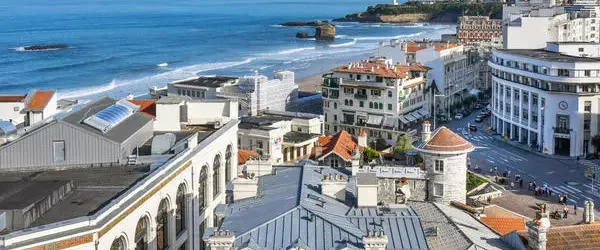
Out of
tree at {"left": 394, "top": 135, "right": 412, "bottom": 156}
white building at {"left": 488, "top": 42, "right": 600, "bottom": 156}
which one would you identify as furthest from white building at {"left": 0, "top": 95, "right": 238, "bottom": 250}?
white building at {"left": 488, "top": 42, "right": 600, "bottom": 156}

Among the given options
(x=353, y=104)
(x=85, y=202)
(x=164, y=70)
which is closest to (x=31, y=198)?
(x=85, y=202)

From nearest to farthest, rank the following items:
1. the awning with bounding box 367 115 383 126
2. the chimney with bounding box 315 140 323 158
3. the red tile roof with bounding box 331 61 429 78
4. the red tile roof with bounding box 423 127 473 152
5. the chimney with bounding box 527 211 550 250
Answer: the chimney with bounding box 527 211 550 250 → the red tile roof with bounding box 423 127 473 152 → the chimney with bounding box 315 140 323 158 → the awning with bounding box 367 115 383 126 → the red tile roof with bounding box 331 61 429 78

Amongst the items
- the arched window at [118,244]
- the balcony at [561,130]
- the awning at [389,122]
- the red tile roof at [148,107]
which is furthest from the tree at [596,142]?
the arched window at [118,244]

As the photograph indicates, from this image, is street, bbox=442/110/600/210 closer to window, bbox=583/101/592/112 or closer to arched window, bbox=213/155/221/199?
window, bbox=583/101/592/112

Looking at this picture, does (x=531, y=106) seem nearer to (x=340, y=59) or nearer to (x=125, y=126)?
(x=125, y=126)

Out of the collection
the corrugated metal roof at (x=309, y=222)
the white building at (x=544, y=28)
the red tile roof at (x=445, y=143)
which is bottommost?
the corrugated metal roof at (x=309, y=222)

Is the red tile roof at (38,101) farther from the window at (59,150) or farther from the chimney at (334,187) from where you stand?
the chimney at (334,187)
